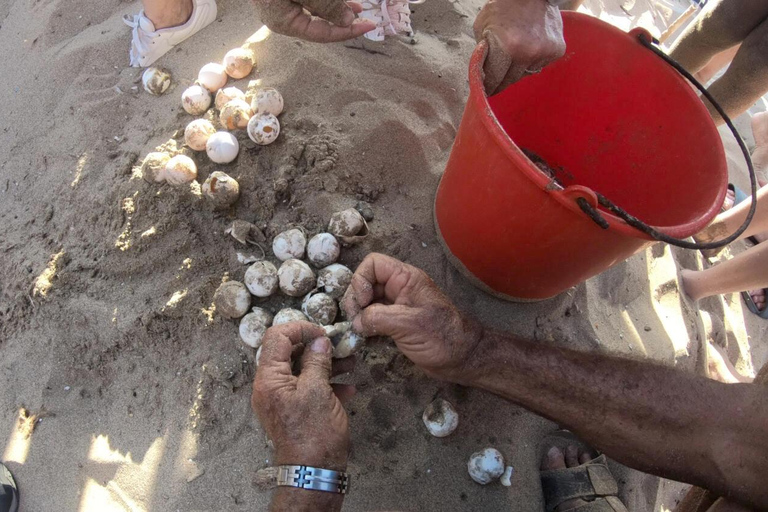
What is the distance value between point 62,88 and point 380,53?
5.43 feet

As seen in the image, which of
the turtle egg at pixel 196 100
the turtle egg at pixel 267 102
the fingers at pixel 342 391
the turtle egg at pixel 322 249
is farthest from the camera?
the turtle egg at pixel 196 100

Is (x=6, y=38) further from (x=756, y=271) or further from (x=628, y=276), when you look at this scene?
(x=756, y=271)

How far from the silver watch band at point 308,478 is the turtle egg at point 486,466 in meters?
0.56

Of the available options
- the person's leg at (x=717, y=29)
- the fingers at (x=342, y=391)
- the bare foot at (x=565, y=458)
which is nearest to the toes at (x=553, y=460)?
the bare foot at (x=565, y=458)

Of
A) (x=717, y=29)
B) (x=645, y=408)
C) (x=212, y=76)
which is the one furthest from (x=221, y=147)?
(x=717, y=29)

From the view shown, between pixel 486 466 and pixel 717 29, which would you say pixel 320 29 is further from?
pixel 717 29

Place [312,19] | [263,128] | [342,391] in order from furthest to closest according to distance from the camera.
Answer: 1. [263,128]
2. [312,19]
3. [342,391]

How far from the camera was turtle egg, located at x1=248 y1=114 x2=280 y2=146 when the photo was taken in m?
1.93

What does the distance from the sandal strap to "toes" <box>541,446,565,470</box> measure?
0.08ft

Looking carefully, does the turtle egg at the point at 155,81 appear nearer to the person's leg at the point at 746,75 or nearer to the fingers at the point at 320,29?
the fingers at the point at 320,29

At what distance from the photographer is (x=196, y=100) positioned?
83.2 inches

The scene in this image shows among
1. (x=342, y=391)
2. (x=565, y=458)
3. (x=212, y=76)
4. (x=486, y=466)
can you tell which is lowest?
(x=565, y=458)

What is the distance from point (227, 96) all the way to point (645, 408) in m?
1.98

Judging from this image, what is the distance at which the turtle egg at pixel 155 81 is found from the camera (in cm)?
227
